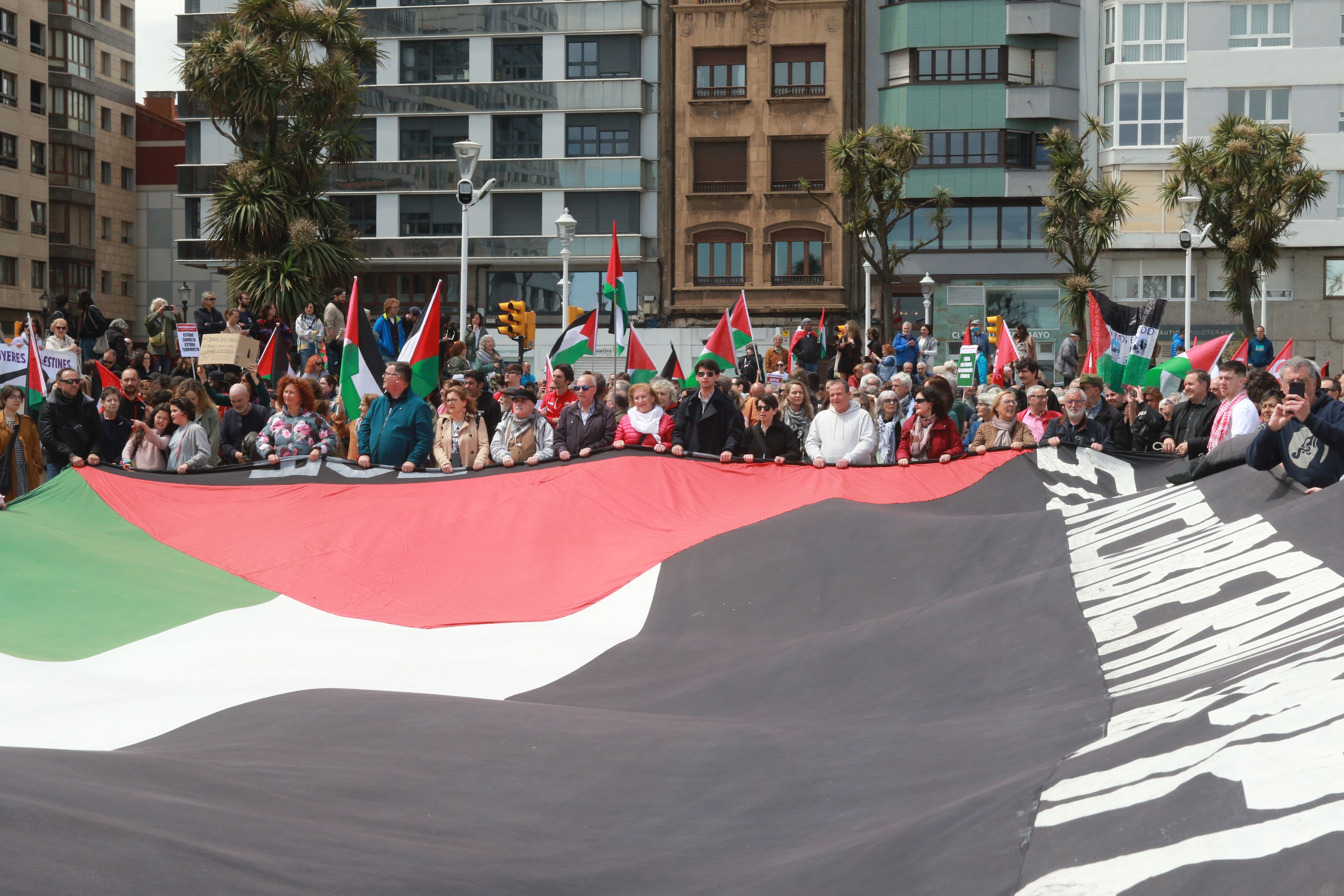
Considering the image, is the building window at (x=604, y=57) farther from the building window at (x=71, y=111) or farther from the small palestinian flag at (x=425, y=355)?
the small palestinian flag at (x=425, y=355)

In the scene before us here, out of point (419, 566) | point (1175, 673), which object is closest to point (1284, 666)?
point (1175, 673)

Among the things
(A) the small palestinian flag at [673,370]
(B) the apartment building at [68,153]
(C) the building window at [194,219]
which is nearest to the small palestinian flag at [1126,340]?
(A) the small palestinian flag at [673,370]

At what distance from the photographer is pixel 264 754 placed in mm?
5324

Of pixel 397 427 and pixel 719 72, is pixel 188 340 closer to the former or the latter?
pixel 397 427

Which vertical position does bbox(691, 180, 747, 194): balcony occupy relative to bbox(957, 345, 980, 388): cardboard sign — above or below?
above

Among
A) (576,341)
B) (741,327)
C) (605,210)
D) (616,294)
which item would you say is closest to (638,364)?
(576,341)

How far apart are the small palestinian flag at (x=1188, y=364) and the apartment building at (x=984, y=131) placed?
32.3 meters

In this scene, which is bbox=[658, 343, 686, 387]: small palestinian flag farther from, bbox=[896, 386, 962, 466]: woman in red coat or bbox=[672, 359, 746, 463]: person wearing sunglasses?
bbox=[896, 386, 962, 466]: woman in red coat

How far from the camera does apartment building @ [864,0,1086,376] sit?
1908 inches

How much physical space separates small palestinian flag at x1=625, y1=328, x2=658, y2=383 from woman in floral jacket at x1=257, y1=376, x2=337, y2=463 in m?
6.74

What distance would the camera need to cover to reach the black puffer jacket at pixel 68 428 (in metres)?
12.9

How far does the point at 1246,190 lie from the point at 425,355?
104ft

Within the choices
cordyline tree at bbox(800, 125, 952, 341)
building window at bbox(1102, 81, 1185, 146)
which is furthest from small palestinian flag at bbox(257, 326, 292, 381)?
building window at bbox(1102, 81, 1185, 146)

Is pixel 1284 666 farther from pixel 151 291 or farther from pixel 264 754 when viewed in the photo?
pixel 151 291
